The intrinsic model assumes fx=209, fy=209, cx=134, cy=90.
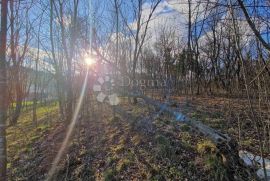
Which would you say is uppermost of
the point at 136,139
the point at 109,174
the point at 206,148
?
the point at 206,148

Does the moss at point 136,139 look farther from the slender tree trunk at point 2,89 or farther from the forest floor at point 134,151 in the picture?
the slender tree trunk at point 2,89

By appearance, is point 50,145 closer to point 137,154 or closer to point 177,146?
point 137,154

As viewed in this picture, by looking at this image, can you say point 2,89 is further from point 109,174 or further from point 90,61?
point 90,61

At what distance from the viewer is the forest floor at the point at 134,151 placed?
12.8ft

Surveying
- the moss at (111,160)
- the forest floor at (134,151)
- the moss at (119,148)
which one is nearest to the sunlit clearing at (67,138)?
the forest floor at (134,151)

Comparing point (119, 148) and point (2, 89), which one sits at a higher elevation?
point (2, 89)

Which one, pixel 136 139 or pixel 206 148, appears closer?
pixel 206 148

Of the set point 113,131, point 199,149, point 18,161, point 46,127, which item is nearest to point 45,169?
point 18,161

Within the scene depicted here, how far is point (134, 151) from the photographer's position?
16.1 ft

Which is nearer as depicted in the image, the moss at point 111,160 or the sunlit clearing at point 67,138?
the moss at point 111,160

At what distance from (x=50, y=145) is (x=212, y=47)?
15757 millimetres

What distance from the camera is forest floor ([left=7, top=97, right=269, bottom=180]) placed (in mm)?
3891

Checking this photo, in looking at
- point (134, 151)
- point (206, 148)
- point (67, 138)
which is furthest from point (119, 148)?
point (67, 138)

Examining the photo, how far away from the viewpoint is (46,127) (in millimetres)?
8992
